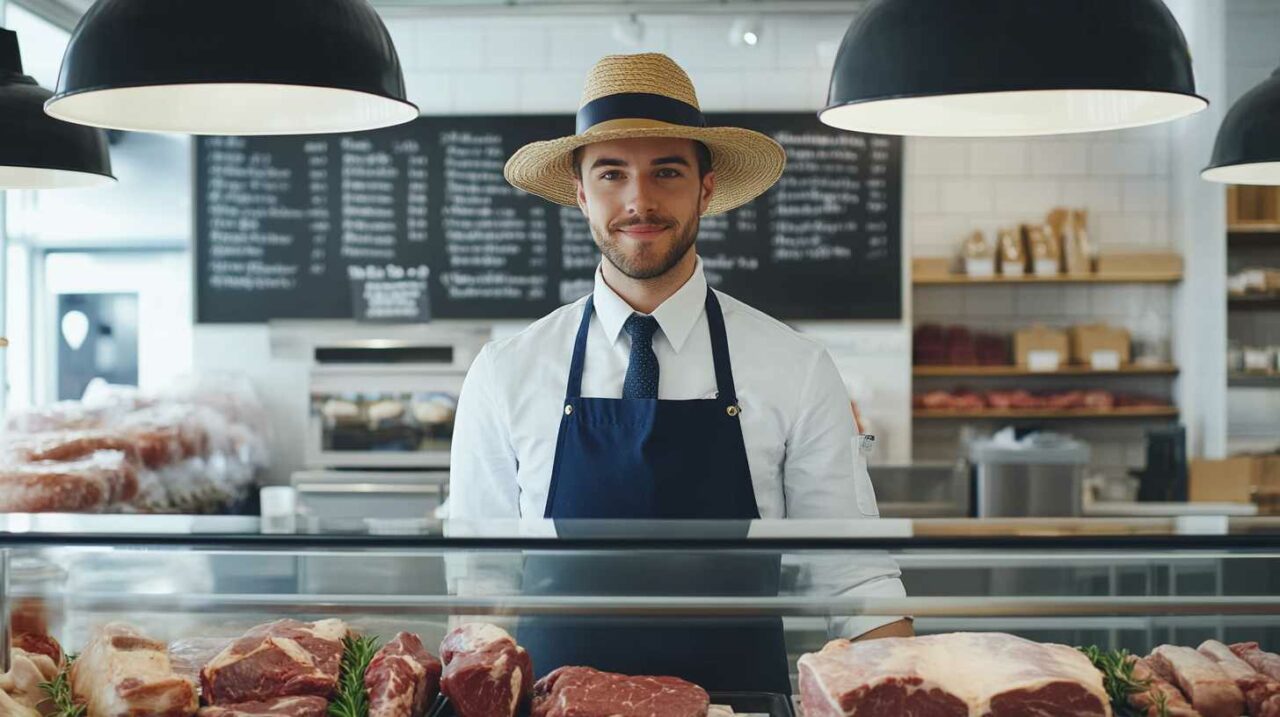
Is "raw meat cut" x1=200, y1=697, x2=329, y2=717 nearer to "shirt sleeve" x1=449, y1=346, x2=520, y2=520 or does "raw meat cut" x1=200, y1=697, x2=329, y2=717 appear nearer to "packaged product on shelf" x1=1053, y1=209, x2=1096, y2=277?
"shirt sleeve" x1=449, y1=346, x2=520, y2=520

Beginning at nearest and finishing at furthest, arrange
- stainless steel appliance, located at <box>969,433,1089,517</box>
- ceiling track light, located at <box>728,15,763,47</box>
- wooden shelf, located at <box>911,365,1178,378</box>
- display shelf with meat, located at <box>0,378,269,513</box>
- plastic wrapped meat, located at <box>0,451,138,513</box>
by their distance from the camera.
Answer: plastic wrapped meat, located at <box>0,451,138,513</box>, display shelf with meat, located at <box>0,378,269,513</box>, stainless steel appliance, located at <box>969,433,1089,517</box>, ceiling track light, located at <box>728,15,763,47</box>, wooden shelf, located at <box>911,365,1178,378</box>

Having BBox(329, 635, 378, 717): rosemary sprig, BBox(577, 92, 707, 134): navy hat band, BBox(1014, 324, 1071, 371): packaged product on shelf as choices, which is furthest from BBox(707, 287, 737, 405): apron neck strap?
BBox(1014, 324, 1071, 371): packaged product on shelf

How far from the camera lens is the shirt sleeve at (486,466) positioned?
219cm

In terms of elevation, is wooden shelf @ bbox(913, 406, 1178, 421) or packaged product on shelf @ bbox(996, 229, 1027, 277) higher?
packaged product on shelf @ bbox(996, 229, 1027, 277)

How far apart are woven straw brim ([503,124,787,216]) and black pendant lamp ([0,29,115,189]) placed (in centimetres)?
79

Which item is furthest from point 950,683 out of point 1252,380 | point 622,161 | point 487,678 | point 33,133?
point 1252,380

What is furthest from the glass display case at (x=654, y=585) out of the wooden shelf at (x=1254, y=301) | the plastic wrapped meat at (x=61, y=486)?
the wooden shelf at (x=1254, y=301)

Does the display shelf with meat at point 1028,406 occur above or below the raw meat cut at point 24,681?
above

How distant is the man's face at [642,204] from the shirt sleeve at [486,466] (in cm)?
36

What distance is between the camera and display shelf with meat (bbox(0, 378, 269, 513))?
323cm

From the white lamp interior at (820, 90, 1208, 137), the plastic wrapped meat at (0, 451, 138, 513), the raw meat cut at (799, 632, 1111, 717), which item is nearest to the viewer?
the raw meat cut at (799, 632, 1111, 717)

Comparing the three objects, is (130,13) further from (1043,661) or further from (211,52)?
(1043,661)

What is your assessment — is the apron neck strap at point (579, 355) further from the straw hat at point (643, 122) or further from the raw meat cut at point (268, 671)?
the raw meat cut at point (268, 671)

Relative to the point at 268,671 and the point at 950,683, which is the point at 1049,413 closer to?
the point at 950,683
